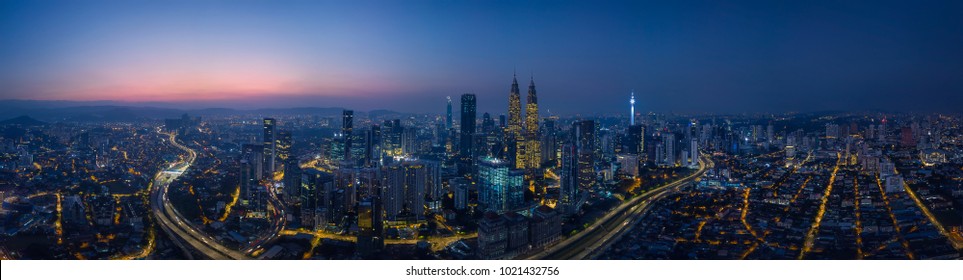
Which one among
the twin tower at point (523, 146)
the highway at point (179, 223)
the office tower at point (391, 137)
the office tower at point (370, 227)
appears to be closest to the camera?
the highway at point (179, 223)

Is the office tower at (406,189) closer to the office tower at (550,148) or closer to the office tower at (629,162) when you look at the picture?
the office tower at (550,148)

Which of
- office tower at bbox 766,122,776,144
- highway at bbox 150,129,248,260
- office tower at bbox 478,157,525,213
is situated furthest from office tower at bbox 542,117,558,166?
highway at bbox 150,129,248,260

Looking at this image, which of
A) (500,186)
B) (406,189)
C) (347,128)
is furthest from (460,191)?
(347,128)

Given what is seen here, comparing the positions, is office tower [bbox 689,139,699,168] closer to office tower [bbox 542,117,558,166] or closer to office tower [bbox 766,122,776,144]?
office tower [bbox 542,117,558,166]

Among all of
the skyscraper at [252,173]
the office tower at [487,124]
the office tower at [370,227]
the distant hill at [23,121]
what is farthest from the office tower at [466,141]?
the distant hill at [23,121]

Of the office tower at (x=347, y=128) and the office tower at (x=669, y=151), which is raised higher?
the office tower at (x=347, y=128)
